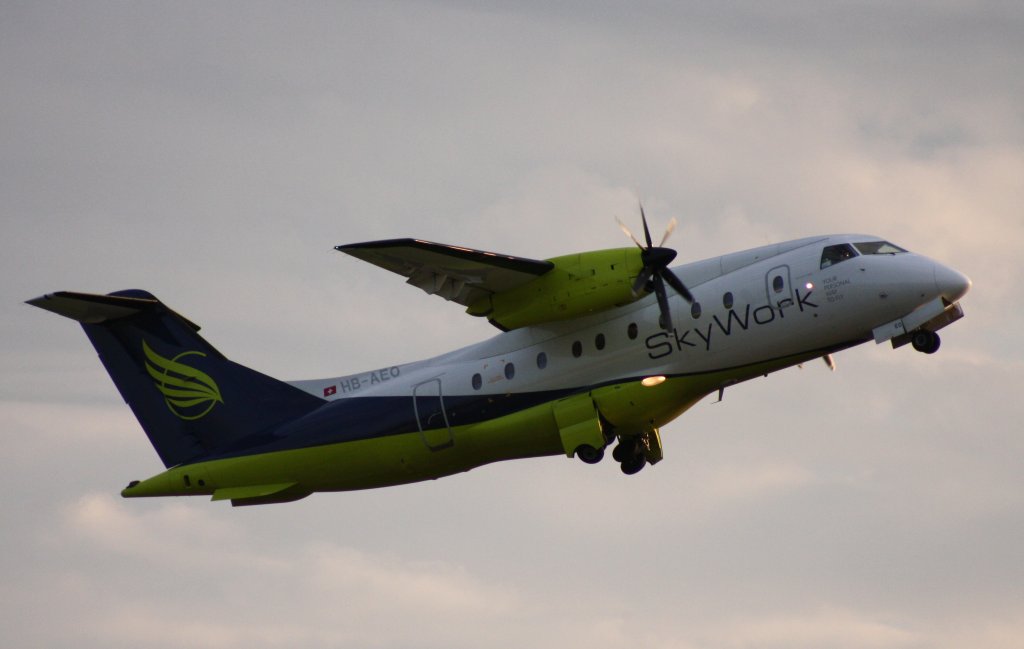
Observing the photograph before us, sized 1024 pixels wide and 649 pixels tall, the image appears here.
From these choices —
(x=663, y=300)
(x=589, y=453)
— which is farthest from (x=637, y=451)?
(x=663, y=300)

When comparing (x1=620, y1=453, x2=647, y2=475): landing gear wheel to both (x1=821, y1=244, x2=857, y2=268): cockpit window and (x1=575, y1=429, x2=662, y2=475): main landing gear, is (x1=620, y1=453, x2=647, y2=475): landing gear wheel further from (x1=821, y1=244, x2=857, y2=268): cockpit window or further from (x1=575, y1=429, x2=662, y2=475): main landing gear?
(x1=821, y1=244, x2=857, y2=268): cockpit window

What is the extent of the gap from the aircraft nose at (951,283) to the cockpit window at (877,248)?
0.87 metres

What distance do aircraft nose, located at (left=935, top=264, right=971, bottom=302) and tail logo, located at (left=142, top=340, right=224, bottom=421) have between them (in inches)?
586

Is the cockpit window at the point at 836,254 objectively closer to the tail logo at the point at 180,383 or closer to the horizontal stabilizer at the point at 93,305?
the tail logo at the point at 180,383

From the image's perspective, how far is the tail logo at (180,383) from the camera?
27.4 metres

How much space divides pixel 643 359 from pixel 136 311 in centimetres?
1120

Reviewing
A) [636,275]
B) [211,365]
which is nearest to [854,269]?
[636,275]

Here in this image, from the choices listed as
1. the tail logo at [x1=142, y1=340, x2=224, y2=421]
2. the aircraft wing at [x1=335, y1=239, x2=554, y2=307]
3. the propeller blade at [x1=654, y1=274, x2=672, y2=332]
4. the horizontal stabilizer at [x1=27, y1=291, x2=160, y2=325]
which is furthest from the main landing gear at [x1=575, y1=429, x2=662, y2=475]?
the horizontal stabilizer at [x1=27, y1=291, x2=160, y2=325]

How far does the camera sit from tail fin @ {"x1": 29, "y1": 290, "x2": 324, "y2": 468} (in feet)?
88.8

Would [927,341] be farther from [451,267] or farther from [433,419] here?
[433,419]

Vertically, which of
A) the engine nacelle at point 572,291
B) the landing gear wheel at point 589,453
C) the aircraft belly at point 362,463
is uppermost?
the engine nacelle at point 572,291

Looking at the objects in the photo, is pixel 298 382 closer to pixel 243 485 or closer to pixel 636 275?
pixel 243 485

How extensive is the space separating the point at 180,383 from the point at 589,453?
31.1 feet

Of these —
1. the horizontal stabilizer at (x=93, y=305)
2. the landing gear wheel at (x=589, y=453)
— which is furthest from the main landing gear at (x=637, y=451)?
the horizontal stabilizer at (x=93, y=305)
